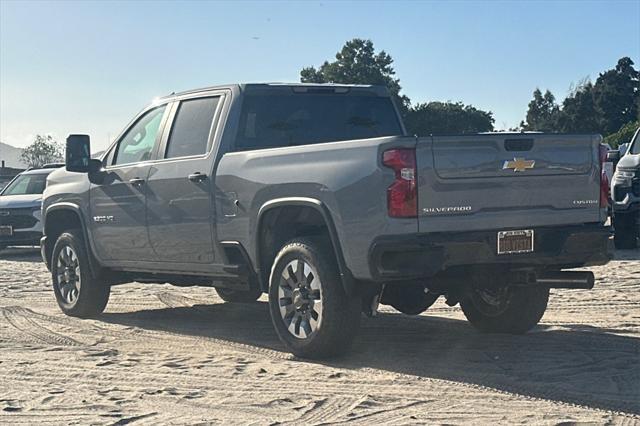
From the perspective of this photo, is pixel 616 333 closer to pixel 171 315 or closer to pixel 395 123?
pixel 395 123

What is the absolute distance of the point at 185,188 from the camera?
7887mm

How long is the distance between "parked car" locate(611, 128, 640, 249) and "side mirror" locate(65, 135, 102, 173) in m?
9.50

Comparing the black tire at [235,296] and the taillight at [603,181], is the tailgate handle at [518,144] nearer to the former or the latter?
the taillight at [603,181]

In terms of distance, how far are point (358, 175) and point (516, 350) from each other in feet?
6.59

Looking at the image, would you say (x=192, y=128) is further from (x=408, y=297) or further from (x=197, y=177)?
(x=408, y=297)

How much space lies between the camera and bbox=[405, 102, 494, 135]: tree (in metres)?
81.2

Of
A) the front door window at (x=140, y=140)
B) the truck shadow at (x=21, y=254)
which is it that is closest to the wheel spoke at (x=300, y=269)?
the front door window at (x=140, y=140)

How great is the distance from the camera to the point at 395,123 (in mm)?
8633

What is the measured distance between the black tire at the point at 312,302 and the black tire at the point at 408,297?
0.37 meters

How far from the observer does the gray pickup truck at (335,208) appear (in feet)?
20.4

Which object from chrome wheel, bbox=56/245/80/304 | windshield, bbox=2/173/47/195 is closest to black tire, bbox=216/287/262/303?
chrome wheel, bbox=56/245/80/304

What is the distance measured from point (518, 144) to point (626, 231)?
9.99 metres

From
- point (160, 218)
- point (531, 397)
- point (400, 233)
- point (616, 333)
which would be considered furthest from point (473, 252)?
point (160, 218)

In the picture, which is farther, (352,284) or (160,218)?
(160,218)
